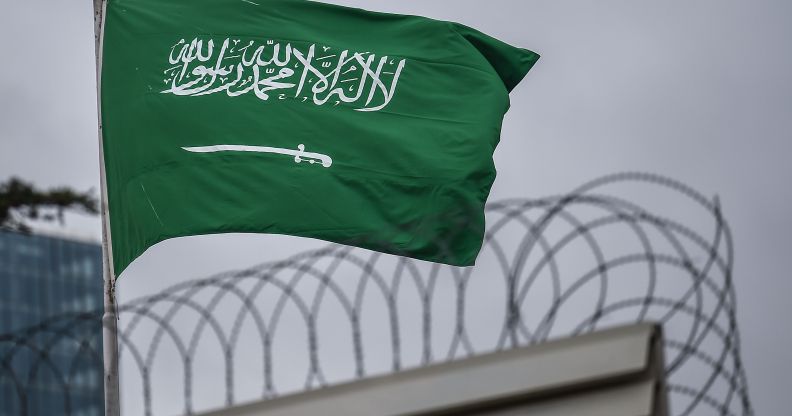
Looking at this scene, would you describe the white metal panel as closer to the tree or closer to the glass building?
the tree

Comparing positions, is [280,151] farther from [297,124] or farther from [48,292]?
[48,292]

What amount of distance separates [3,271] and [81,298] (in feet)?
12.3

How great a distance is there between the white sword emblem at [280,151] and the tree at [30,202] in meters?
17.0

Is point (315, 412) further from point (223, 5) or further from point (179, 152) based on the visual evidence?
point (223, 5)

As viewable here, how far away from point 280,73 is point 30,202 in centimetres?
1804

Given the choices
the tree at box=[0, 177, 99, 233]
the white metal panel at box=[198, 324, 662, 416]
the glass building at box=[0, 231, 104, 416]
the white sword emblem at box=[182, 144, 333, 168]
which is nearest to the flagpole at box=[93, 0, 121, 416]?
the white sword emblem at box=[182, 144, 333, 168]

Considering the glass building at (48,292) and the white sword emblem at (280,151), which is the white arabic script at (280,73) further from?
the glass building at (48,292)

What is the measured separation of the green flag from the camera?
38.0 ft

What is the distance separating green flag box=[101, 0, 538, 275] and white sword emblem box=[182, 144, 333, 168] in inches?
0.4

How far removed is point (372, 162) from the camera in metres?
12.1

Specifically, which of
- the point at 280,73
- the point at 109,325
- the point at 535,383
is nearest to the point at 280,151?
the point at 280,73

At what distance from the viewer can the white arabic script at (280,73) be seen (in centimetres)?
1231

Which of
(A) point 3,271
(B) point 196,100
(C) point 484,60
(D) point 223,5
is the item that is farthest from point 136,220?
(A) point 3,271

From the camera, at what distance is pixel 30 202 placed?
2962 cm
